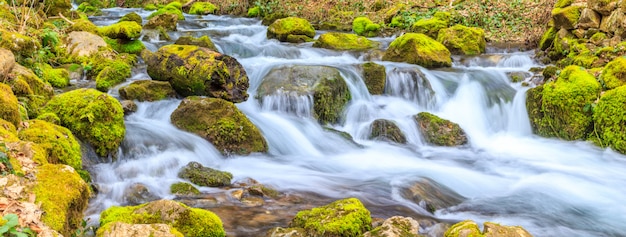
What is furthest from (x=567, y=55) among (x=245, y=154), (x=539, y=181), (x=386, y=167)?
(x=245, y=154)

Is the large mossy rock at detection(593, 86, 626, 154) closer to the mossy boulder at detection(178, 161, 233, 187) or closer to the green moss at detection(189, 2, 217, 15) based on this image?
the mossy boulder at detection(178, 161, 233, 187)

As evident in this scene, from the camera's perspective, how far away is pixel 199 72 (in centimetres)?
897

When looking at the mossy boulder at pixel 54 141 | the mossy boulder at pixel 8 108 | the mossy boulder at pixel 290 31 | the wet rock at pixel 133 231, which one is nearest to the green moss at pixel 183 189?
the mossy boulder at pixel 54 141

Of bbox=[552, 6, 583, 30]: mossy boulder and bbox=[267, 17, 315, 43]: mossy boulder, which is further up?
bbox=[552, 6, 583, 30]: mossy boulder

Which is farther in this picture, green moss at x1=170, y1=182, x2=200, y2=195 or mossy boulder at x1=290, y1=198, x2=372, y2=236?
green moss at x1=170, y1=182, x2=200, y2=195

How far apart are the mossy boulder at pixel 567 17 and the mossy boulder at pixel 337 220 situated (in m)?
10.4

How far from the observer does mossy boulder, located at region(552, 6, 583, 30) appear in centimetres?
1226

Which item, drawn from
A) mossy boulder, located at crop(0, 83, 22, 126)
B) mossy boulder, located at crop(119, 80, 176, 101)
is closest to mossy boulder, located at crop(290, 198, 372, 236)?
mossy boulder, located at crop(0, 83, 22, 126)

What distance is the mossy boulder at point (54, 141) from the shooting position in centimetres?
507

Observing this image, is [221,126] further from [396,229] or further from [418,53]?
[418,53]

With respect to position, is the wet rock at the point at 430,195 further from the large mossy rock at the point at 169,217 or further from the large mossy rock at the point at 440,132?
the large mossy rock at the point at 169,217

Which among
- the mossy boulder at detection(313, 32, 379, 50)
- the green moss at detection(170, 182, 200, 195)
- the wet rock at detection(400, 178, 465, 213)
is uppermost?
the mossy boulder at detection(313, 32, 379, 50)

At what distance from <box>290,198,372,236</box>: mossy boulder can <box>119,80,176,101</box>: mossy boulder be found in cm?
540

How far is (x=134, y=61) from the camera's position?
11.7 meters
